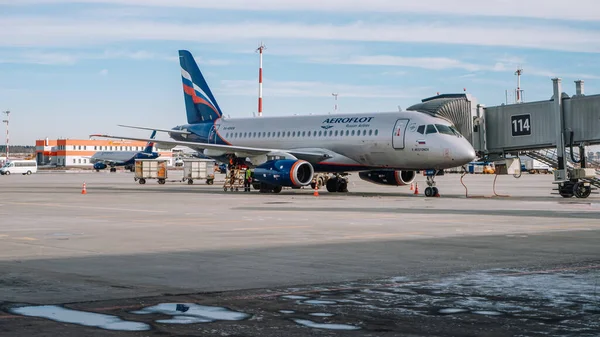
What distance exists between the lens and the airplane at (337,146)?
36594 mm

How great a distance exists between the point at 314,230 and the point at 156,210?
371 inches

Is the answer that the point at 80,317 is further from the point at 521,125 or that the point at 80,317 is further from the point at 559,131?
the point at 521,125

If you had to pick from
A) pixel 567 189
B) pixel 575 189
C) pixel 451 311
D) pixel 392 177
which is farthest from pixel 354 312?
pixel 392 177

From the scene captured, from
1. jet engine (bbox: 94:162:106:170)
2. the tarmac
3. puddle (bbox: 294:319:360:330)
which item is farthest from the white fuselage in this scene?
jet engine (bbox: 94:162:106:170)

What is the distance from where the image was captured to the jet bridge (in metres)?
35.9

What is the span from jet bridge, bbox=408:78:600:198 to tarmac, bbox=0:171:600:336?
1537 centimetres

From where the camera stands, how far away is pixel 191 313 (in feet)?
26.9

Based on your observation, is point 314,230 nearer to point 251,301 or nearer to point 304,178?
point 251,301

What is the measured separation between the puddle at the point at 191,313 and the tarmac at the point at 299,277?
2 centimetres

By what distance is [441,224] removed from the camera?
20812 mm

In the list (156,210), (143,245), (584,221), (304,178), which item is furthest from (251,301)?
(304,178)

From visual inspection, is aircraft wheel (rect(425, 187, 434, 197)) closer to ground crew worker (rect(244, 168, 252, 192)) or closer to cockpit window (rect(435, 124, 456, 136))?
cockpit window (rect(435, 124, 456, 136))

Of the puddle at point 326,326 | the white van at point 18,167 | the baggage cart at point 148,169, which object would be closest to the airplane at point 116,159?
the white van at point 18,167

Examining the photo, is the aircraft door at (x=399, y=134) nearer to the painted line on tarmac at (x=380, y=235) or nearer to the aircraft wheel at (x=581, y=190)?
the aircraft wheel at (x=581, y=190)
